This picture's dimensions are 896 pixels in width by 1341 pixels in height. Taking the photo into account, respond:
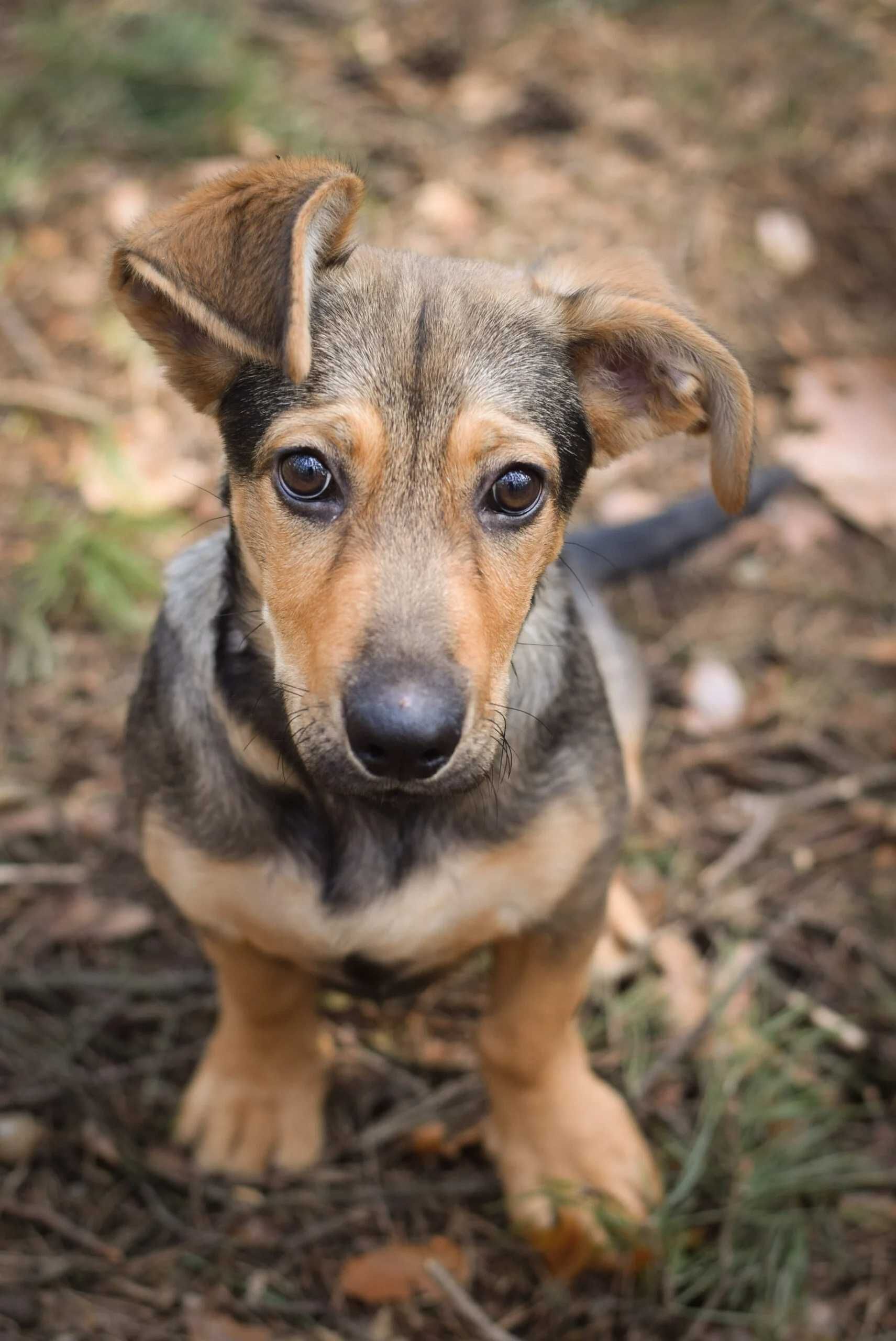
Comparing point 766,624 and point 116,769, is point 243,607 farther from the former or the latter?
point 766,624

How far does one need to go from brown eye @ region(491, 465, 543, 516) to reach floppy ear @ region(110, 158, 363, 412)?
561 mm

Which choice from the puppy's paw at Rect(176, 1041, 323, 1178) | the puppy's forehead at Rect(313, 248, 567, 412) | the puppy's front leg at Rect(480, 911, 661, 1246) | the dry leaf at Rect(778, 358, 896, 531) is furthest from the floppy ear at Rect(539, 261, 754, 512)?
the dry leaf at Rect(778, 358, 896, 531)

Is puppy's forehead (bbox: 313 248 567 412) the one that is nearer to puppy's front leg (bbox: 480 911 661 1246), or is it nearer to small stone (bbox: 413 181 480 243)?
puppy's front leg (bbox: 480 911 661 1246)

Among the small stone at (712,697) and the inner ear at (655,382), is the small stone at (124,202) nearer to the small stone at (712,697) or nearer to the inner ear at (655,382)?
the small stone at (712,697)

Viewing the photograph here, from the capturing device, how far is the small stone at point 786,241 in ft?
21.2

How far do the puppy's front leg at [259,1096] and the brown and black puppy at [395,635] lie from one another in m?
0.01

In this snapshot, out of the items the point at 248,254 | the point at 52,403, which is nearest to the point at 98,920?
the point at 52,403

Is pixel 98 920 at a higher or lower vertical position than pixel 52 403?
lower

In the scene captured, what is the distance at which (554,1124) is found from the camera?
12.5 ft

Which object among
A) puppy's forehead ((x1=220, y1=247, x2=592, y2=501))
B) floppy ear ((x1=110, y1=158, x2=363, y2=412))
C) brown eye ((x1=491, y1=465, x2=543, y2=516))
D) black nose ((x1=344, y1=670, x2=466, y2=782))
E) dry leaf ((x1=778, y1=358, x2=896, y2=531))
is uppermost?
floppy ear ((x1=110, y1=158, x2=363, y2=412))

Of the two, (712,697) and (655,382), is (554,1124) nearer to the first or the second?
(712,697)

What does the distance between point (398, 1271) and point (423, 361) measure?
244 centimetres

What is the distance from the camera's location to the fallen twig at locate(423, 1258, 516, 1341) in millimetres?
3406

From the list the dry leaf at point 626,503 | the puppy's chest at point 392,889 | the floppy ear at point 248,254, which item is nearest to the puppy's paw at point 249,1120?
the puppy's chest at point 392,889
